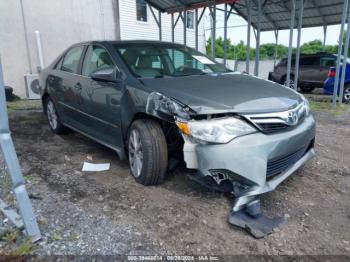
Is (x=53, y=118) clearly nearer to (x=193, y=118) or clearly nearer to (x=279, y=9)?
(x=193, y=118)

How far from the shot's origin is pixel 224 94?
2998 millimetres

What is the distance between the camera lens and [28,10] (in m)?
10.4

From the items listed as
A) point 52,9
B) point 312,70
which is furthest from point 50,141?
point 312,70

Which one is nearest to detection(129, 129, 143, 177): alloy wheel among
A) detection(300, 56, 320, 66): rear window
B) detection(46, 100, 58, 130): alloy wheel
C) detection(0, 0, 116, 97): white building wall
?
detection(46, 100, 58, 130): alloy wheel

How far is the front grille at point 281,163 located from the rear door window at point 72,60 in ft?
9.92

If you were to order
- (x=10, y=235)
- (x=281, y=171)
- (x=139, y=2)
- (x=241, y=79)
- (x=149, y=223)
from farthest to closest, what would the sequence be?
(x=139, y=2), (x=241, y=79), (x=281, y=171), (x=149, y=223), (x=10, y=235)

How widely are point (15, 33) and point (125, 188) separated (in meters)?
9.14

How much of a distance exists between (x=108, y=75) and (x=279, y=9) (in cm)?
1122

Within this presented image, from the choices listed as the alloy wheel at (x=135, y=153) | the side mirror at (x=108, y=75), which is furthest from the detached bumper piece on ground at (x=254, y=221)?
the side mirror at (x=108, y=75)

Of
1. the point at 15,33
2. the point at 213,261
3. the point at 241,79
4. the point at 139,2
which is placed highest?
the point at 139,2

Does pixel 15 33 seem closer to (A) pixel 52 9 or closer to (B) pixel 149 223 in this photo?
(A) pixel 52 9

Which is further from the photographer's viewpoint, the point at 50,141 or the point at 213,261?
the point at 50,141

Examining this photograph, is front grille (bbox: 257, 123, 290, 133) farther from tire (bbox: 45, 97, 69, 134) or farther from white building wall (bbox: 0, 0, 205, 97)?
white building wall (bbox: 0, 0, 205, 97)

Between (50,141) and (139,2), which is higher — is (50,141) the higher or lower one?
the lower one
